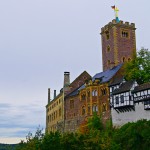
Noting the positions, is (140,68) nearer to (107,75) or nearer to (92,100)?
(107,75)

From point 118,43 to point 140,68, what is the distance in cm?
1539

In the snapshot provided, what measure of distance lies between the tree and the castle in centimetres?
190

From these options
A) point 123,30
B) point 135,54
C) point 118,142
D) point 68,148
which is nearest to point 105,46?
point 123,30

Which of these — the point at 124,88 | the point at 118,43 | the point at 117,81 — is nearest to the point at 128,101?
the point at 124,88

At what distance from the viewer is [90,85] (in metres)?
73.9

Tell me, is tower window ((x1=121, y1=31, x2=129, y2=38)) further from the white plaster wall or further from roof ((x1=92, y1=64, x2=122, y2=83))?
the white plaster wall

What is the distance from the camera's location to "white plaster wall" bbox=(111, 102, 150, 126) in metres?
59.3

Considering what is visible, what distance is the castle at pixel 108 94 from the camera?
62.3 metres

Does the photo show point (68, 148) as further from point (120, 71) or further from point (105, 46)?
point (105, 46)

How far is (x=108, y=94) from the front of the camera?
7019 cm

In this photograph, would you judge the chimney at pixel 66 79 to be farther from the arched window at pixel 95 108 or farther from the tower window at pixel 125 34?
the tower window at pixel 125 34

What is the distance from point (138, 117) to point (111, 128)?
5.39 meters

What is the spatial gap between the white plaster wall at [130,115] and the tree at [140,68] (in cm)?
713

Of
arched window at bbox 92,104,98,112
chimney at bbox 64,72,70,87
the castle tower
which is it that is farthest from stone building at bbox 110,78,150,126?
chimney at bbox 64,72,70,87
